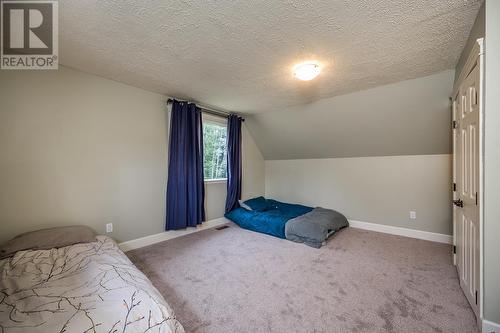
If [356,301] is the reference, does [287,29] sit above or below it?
above

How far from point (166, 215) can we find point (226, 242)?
1008 mm

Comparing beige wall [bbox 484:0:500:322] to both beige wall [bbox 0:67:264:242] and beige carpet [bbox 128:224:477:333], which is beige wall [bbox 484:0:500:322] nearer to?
beige carpet [bbox 128:224:477:333]

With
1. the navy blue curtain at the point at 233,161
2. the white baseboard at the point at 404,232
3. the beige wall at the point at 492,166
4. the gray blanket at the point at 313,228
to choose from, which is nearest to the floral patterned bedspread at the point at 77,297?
the beige wall at the point at 492,166

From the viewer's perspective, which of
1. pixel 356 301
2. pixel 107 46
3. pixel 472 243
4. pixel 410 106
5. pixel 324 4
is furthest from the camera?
pixel 410 106

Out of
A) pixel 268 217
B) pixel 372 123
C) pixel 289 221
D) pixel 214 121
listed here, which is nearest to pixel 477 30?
pixel 372 123

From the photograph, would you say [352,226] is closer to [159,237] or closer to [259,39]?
[159,237]

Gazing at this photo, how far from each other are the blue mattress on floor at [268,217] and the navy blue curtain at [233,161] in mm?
222

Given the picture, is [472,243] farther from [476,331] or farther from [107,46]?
[107,46]

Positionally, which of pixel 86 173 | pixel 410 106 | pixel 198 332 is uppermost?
pixel 410 106

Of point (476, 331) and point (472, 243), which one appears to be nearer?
point (476, 331)

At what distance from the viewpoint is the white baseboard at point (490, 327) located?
1.35 meters

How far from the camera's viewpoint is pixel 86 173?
2529 mm

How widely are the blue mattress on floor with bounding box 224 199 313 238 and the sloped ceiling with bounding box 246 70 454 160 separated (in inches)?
48.1

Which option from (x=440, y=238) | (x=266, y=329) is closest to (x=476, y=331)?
(x=266, y=329)
